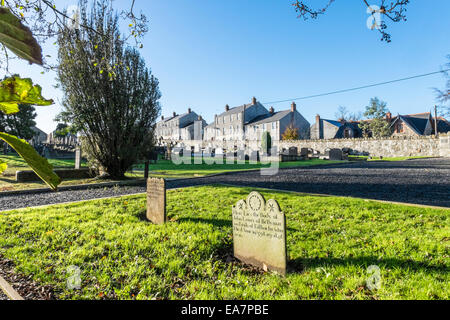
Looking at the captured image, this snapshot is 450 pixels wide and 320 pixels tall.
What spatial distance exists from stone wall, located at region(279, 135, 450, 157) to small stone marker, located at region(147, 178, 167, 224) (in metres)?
32.5

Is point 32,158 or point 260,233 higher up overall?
point 32,158

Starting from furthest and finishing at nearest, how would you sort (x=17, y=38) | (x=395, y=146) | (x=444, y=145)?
(x=395, y=146) → (x=444, y=145) → (x=17, y=38)

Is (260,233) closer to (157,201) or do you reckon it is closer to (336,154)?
(157,201)

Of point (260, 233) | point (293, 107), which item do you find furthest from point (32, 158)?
point (293, 107)

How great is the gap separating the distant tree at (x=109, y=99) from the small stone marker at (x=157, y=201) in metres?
6.35

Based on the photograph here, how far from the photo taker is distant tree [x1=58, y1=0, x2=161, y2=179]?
10938 mm

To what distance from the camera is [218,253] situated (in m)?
4.26

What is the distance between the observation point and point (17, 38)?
48 centimetres

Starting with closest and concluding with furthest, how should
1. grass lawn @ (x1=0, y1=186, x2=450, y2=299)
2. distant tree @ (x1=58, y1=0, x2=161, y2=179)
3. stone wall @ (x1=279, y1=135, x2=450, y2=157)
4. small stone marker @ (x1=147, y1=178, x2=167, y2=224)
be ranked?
1. grass lawn @ (x1=0, y1=186, x2=450, y2=299)
2. small stone marker @ (x1=147, y1=178, x2=167, y2=224)
3. distant tree @ (x1=58, y1=0, x2=161, y2=179)
4. stone wall @ (x1=279, y1=135, x2=450, y2=157)

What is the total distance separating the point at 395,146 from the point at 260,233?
3424 cm

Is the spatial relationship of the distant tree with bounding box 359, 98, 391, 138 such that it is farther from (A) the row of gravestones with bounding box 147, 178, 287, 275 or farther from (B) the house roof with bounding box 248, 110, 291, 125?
(A) the row of gravestones with bounding box 147, 178, 287, 275

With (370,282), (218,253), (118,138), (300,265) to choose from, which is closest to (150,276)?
(218,253)

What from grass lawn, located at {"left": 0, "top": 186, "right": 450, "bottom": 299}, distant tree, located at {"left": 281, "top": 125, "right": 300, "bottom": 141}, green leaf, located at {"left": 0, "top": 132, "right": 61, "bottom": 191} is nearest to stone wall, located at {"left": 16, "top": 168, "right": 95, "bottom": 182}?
grass lawn, located at {"left": 0, "top": 186, "right": 450, "bottom": 299}

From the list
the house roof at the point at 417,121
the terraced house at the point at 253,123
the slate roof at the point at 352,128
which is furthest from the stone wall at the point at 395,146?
the house roof at the point at 417,121
